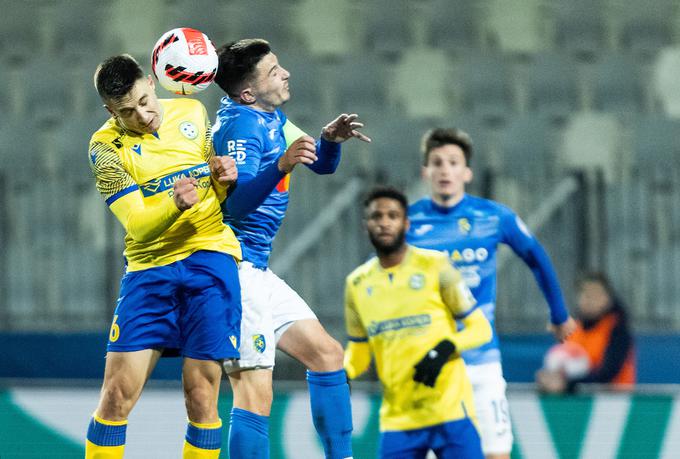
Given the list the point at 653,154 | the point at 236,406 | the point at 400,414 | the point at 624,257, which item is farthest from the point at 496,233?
the point at 653,154

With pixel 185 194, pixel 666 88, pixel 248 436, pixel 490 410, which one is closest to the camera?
pixel 185 194

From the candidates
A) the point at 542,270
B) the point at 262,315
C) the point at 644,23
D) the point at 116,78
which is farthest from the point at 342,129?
the point at 644,23

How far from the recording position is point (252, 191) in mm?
3730

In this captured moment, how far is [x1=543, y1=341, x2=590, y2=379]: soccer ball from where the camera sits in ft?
23.2

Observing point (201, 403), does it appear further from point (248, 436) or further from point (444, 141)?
point (444, 141)

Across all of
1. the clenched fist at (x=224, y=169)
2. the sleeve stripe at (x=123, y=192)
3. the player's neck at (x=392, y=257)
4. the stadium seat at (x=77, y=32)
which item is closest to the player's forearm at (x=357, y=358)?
the player's neck at (x=392, y=257)

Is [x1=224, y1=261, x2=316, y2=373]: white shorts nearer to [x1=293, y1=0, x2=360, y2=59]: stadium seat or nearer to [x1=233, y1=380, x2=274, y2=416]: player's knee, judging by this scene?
[x1=233, y1=380, x2=274, y2=416]: player's knee

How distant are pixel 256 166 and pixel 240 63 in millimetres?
453

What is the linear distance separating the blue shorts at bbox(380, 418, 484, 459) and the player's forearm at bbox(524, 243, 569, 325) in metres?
0.76

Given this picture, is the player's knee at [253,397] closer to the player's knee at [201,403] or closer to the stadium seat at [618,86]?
the player's knee at [201,403]

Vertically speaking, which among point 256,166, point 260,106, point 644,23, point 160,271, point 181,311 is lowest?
point 181,311

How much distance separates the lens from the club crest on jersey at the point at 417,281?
4.40 meters

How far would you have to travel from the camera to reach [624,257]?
8.12 m

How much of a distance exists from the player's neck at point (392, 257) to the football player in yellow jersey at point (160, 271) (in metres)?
0.80
